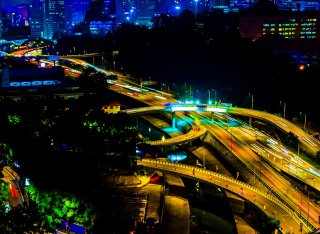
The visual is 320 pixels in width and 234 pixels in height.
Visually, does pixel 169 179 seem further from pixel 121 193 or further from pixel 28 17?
pixel 28 17

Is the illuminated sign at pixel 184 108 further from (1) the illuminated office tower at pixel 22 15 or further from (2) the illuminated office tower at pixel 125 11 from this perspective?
(1) the illuminated office tower at pixel 22 15

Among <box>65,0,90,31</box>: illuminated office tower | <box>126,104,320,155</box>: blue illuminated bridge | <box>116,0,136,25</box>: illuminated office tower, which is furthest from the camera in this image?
<box>65,0,90,31</box>: illuminated office tower

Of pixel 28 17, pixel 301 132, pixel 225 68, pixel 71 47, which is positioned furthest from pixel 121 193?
pixel 28 17

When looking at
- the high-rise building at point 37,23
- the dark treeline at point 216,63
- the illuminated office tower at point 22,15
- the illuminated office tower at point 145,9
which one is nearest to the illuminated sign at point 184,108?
the dark treeline at point 216,63

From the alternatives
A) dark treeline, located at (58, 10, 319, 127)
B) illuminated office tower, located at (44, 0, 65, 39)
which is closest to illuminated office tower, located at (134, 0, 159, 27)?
illuminated office tower, located at (44, 0, 65, 39)

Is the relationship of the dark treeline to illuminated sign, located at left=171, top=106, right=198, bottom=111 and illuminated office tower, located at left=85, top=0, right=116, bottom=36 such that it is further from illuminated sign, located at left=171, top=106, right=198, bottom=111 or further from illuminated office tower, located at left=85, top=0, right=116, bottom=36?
illuminated office tower, located at left=85, top=0, right=116, bottom=36

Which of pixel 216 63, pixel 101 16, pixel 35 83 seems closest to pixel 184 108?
pixel 35 83
